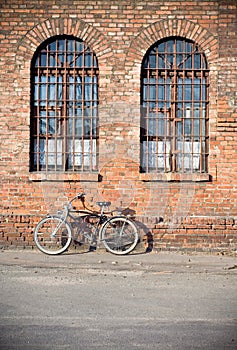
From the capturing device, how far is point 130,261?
860cm

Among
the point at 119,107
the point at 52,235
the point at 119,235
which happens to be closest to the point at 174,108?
the point at 119,107

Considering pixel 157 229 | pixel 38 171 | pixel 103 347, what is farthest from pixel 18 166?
pixel 103 347

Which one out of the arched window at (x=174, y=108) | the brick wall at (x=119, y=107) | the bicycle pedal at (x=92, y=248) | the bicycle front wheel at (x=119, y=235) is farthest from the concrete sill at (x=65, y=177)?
the bicycle pedal at (x=92, y=248)

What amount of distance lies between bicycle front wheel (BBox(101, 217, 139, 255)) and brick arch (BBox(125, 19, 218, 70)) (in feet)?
10.4

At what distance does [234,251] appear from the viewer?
9.44 meters

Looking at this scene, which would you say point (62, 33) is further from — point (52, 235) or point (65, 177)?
point (52, 235)

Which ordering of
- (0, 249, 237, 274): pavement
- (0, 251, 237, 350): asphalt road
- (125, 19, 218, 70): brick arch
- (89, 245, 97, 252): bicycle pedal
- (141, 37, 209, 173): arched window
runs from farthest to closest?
(141, 37, 209, 173): arched window < (125, 19, 218, 70): brick arch < (89, 245, 97, 252): bicycle pedal < (0, 249, 237, 274): pavement < (0, 251, 237, 350): asphalt road

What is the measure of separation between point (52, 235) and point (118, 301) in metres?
3.72

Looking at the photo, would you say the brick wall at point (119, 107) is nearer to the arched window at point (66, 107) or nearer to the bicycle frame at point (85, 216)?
the arched window at point (66, 107)

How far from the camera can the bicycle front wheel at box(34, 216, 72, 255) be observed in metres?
9.21

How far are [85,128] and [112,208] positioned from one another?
1756mm

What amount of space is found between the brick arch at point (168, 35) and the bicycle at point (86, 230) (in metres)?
3.07

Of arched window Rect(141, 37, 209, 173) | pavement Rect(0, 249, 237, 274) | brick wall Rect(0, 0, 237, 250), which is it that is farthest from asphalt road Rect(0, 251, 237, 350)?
arched window Rect(141, 37, 209, 173)

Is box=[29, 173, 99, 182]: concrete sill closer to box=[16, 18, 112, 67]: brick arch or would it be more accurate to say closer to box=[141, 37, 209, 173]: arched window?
box=[141, 37, 209, 173]: arched window
